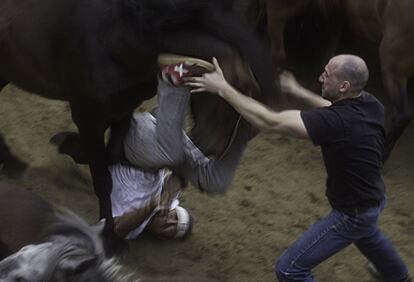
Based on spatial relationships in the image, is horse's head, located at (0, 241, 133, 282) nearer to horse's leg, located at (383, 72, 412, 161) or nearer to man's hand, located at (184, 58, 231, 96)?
man's hand, located at (184, 58, 231, 96)

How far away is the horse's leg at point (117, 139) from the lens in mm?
5238

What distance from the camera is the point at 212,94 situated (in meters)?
4.53

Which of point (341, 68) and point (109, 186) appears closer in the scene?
point (341, 68)

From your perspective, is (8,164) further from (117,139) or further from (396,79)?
(396,79)

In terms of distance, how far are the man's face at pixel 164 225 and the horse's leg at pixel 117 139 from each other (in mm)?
454

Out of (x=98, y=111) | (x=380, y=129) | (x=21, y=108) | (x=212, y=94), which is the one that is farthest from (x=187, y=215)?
(x=21, y=108)

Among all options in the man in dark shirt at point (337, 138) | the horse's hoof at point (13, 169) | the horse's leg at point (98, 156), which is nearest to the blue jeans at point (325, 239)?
the man in dark shirt at point (337, 138)

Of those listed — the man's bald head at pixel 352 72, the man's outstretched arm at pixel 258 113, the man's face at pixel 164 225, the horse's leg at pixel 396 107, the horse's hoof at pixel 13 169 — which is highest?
the man's bald head at pixel 352 72

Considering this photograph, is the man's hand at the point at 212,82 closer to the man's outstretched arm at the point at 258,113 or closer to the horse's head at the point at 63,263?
the man's outstretched arm at the point at 258,113

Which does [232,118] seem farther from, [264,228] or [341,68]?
[264,228]

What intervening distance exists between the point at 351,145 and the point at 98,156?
1705 millimetres

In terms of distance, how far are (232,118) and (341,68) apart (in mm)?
623

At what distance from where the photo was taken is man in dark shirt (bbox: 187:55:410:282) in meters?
4.20

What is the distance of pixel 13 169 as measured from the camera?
6078 millimetres
